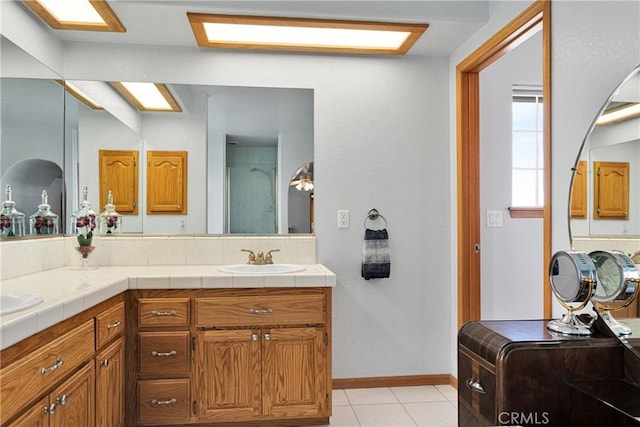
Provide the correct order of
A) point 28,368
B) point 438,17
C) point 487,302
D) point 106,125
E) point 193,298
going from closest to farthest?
point 28,368 < point 193,298 < point 438,17 < point 106,125 < point 487,302

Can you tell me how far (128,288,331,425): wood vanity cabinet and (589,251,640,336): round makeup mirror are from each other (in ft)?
4.63

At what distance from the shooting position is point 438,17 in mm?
2615

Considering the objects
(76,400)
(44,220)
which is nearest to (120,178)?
(44,220)

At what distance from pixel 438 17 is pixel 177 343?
2.26 m

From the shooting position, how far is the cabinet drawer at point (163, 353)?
2389 millimetres

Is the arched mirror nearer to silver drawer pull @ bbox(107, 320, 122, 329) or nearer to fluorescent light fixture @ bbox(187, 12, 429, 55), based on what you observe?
fluorescent light fixture @ bbox(187, 12, 429, 55)

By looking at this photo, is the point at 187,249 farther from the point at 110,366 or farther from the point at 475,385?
the point at 475,385

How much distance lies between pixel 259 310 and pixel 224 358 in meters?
0.30

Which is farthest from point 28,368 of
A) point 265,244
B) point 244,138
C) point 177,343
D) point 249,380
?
point 244,138

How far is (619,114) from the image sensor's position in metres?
1.58

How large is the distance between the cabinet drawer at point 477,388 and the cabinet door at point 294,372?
1026mm

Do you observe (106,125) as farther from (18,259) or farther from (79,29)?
(18,259)

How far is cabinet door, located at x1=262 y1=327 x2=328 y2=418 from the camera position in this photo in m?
2.44

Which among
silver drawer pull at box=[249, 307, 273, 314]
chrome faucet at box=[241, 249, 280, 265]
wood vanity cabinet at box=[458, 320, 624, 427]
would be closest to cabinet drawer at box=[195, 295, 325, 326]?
silver drawer pull at box=[249, 307, 273, 314]
